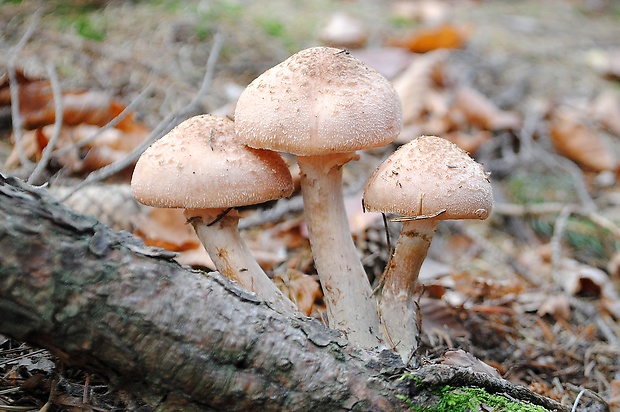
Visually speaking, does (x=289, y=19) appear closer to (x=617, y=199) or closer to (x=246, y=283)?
(x=617, y=199)

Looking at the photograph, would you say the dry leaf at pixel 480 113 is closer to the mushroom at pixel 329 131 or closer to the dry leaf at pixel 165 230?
the dry leaf at pixel 165 230

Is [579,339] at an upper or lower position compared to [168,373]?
lower

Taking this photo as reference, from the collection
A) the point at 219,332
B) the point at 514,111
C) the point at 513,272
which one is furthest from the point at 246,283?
the point at 514,111

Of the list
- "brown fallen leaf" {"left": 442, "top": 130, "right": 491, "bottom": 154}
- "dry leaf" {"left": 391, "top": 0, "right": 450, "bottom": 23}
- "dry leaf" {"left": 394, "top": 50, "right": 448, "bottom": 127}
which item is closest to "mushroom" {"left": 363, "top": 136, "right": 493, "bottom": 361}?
"brown fallen leaf" {"left": 442, "top": 130, "right": 491, "bottom": 154}

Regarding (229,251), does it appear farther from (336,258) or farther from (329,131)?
(329,131)

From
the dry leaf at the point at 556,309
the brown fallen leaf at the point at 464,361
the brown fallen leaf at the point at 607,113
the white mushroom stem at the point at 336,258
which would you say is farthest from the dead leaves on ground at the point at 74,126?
the brown fallen leaf at the point at 607,113

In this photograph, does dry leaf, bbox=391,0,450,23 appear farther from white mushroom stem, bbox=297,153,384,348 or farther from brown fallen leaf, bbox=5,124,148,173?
white mushroom stem, bbox=297,153,384,348
